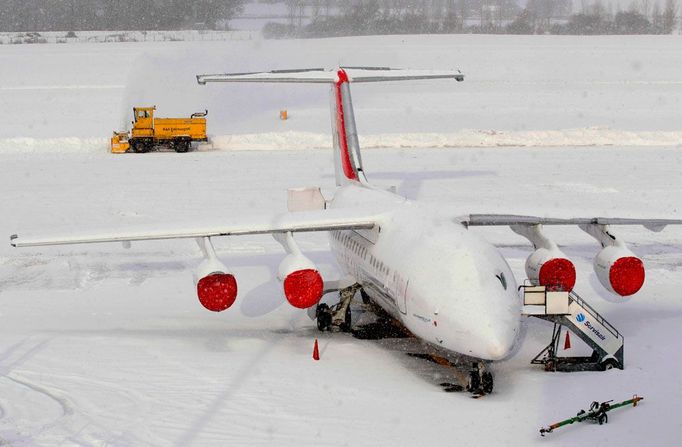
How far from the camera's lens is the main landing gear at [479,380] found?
19.0 meters

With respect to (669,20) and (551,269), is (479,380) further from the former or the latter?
(669,20)

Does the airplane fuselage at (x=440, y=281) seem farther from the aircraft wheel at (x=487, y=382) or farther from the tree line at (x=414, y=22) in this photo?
the tree line at (x=414, y=22)

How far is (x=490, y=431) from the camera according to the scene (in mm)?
17203

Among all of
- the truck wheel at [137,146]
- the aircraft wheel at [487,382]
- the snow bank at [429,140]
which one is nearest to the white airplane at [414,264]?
the aircraft wheel at [487,382]

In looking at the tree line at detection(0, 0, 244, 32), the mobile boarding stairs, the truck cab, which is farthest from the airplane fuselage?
the tree line at detection(0, 0, 244, 32)

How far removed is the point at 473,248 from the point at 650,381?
4211mm

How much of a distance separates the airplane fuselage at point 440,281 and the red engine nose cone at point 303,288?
4.97 feet

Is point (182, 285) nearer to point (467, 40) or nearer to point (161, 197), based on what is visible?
point (161, 197)

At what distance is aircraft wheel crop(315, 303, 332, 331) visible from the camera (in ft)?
78.3

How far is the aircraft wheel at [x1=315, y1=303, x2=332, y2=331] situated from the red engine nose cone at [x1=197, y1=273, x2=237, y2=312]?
3.54 m

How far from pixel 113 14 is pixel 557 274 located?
112059mm

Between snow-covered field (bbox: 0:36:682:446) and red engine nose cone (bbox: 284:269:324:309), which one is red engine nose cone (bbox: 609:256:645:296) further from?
red engine nose cone (bbox: 284:269:324:309)

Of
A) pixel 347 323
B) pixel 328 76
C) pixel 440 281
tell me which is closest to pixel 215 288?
pixel 347 323

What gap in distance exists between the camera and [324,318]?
23.9 m
